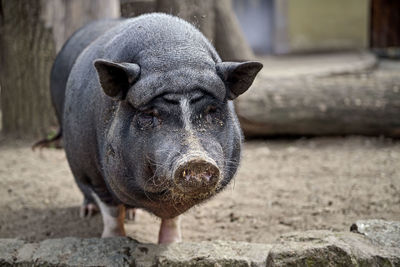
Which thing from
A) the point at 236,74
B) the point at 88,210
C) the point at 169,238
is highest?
the point at 236,74

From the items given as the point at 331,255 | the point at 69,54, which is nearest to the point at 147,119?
the point at 331,255

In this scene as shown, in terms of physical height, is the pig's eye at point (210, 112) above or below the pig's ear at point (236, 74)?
below

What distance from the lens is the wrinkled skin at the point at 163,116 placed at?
2.84 m

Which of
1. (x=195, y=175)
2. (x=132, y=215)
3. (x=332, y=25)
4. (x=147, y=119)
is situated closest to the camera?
(x=195, y=175)

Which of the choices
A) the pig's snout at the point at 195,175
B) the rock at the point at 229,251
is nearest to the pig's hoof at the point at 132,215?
the rock at the point at 229,251

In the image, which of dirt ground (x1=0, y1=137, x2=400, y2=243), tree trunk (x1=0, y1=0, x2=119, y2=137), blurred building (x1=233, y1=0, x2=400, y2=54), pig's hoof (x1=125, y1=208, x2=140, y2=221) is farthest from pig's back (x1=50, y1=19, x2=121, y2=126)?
blurred building (x1=233, y1=0, x2=400, y2=54)

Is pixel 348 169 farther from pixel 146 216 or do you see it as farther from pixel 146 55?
pixel 146 55

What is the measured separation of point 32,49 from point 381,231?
4.72 meters

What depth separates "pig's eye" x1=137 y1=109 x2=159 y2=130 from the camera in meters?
3.02

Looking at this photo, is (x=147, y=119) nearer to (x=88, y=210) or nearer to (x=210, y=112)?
(x=210, y=112)

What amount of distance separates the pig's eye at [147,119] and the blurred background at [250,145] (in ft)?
3.83

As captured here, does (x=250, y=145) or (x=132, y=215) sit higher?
(x=132, y=215)

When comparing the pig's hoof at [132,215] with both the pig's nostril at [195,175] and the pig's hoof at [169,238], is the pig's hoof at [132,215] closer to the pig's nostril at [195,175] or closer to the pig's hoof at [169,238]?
the pig's hoof at [169,238]

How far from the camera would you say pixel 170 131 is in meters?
2.91
